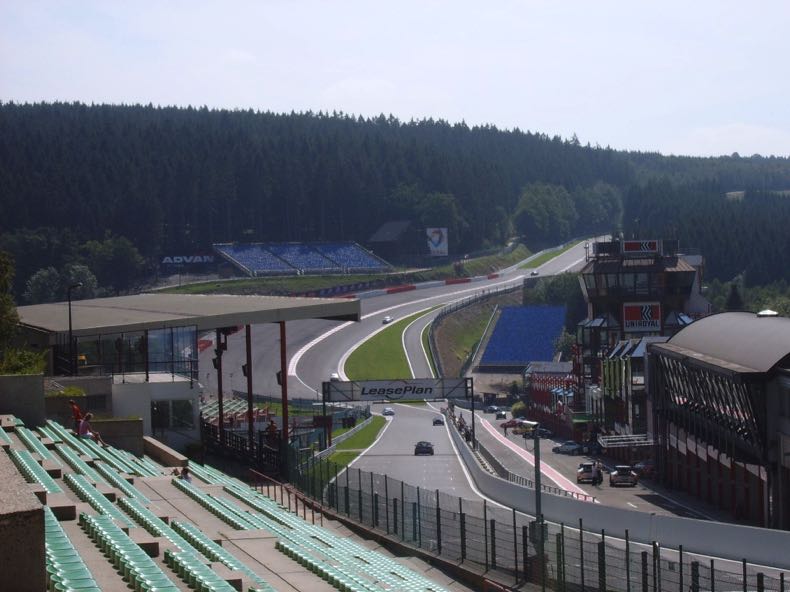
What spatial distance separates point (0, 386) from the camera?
3325cm

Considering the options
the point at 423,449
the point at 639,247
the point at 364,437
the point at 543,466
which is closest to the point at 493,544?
the point at 423,449

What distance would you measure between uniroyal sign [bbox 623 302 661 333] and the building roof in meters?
38.9

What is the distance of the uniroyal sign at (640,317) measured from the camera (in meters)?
90.1

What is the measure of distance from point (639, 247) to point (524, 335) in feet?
174

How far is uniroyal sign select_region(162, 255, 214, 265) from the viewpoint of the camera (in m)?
177

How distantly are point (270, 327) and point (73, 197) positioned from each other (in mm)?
46845

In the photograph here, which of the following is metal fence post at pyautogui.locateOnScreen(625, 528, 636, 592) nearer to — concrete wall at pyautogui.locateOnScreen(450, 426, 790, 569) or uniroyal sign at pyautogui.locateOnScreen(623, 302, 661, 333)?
concrete wall at pyautogui.locateOnScreen(450, 426, 790, 569)

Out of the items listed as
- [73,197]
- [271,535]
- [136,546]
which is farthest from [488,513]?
[73,197]

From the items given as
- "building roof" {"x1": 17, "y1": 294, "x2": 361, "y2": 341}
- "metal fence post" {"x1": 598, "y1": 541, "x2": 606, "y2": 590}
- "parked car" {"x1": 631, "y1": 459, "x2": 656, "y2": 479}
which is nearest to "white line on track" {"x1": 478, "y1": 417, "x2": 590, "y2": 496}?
"parked car" {"x1": 631, "y1": 459, "x2": 656, "y2": 479}

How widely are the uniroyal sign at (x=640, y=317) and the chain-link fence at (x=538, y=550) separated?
187ft

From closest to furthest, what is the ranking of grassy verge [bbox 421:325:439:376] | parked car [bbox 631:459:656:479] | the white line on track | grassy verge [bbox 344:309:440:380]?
the white line on track
parked car [bbox 631:459:656:479]
grassy verge [bbox 344:309:440:380]
grassy verge [bbox 421:325:439:376]

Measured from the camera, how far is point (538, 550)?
23.7m

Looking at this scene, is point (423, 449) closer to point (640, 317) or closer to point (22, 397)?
point (640, 317)

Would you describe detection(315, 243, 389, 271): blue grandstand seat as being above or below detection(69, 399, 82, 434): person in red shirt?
above
